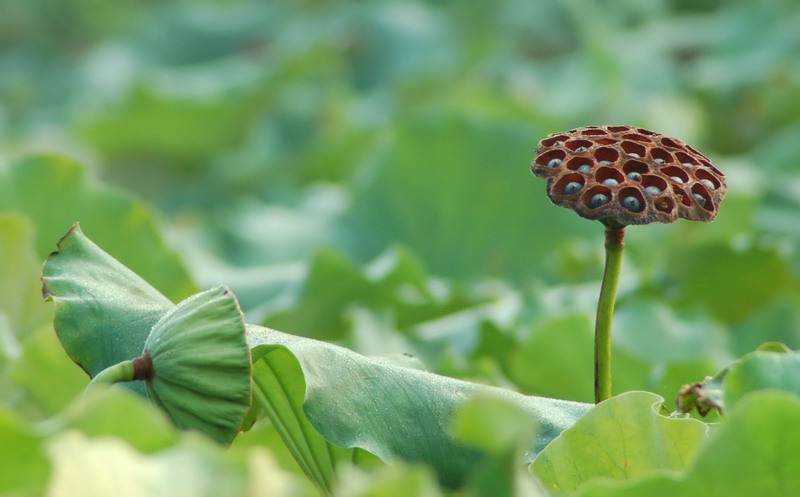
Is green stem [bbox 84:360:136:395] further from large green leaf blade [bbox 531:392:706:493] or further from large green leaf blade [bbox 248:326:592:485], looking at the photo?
large green leaf blade [bbox 531:392:706:493]

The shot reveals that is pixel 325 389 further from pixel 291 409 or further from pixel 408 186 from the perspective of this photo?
pixel 408 186

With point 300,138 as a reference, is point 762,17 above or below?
above

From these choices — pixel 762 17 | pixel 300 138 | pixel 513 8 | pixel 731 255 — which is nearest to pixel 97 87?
pixel 300 138

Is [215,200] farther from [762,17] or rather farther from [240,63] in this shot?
[762,17]

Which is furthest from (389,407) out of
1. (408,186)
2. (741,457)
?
(408,186)

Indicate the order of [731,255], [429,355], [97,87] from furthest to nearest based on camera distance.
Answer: [97,87] → [731,255] → [429,355]

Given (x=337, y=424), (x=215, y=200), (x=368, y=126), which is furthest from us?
(x=215, y=200)

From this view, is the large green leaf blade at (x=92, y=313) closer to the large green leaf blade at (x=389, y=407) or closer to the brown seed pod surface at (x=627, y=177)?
the large green leaf blade at (x=389, y=407)
